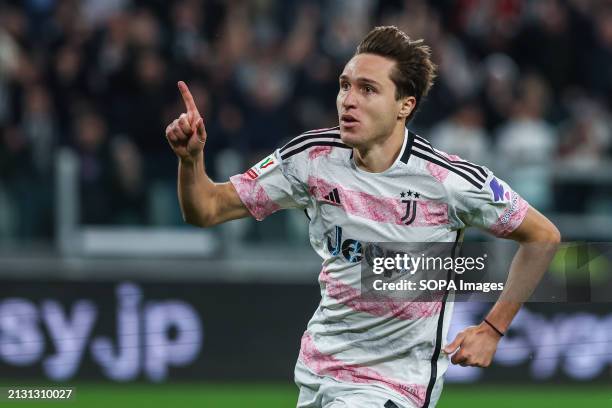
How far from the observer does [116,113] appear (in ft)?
37.3

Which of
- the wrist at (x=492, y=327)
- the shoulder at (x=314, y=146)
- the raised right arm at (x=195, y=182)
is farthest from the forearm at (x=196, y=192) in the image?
the wrist at (x=492, y=327)

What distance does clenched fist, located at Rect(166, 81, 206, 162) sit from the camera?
4852mm

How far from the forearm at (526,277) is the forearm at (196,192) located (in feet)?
4.12

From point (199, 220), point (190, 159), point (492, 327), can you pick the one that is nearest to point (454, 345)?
point (492, 327)

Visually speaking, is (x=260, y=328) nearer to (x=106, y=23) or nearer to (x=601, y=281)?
(x=106, y=23)

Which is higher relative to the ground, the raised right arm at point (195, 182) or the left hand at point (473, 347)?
the raised right arm at point (195, 182)

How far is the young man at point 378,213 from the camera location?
5.18 m

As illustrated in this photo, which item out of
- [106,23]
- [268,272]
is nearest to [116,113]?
[106,23]

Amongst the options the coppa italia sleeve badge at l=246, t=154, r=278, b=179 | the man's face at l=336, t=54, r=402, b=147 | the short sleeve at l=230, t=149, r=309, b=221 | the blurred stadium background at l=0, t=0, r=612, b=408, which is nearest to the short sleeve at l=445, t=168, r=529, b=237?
the man's face at l=336, t=54, r=402, b=147

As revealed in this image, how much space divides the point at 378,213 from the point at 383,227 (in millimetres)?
65

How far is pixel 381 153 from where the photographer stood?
5301 mm

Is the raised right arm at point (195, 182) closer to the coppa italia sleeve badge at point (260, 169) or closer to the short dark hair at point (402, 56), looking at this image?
the coppa italia sleeve badge at point (260, 169)

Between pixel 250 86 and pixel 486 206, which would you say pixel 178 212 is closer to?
pixel 250 86

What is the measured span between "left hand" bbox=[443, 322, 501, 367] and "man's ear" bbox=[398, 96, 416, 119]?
0.94 meters
